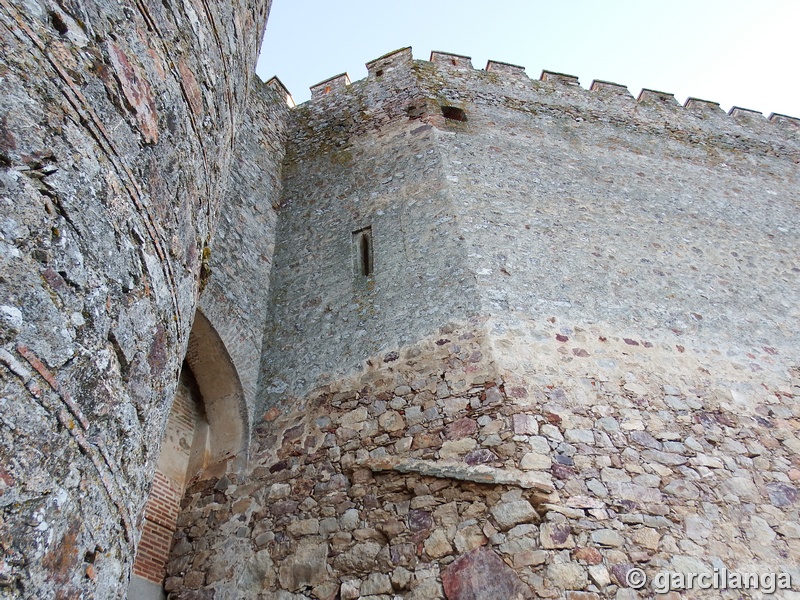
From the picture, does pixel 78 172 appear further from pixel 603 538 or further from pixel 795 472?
pixel 795 472

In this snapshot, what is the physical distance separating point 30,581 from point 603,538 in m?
3.10

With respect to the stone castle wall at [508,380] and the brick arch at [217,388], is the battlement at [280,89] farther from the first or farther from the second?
the brick arch at [217,388]

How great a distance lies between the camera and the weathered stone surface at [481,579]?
355 cm

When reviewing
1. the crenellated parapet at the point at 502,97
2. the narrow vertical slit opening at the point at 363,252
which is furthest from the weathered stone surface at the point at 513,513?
the crenellated parapet at the point at 502,97

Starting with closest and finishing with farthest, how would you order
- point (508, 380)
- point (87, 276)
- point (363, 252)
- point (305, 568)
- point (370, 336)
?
point (87, 276), point (305, 568), point (508, 380), point (370, 336), point (363, 252)

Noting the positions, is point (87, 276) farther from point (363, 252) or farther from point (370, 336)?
point (363, 252)

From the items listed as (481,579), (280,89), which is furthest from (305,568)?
(280,89)

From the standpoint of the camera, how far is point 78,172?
198 cm

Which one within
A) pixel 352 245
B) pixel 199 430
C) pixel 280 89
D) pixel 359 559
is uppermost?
pixel 280 89

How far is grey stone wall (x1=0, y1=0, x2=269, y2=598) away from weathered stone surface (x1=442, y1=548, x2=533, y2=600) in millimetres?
2034

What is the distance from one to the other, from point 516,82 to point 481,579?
22.9 feet

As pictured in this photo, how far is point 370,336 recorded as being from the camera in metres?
5.31

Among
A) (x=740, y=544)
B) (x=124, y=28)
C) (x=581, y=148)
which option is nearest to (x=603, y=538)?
(x=740, y=544)

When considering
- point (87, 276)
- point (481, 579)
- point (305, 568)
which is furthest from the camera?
point (305, 568)
